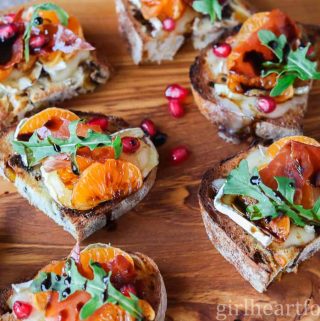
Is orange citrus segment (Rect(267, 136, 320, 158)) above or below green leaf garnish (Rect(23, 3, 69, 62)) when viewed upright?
below

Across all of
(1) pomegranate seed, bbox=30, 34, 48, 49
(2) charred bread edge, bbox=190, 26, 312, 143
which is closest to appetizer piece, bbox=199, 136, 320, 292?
(2) charred bread edge, bbox=190, 26, 312, 143

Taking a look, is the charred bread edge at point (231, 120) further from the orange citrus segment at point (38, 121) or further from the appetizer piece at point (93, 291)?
the appetizer piece at point (93, 291)

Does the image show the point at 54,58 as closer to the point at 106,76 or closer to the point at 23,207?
the point at 106,76

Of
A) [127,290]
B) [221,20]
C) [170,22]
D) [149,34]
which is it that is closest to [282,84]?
[221,20]

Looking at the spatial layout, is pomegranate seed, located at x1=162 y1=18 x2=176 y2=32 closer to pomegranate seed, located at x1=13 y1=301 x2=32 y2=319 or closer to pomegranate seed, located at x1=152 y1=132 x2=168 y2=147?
pomegranate seed, located at x1=152 y1=132 x2=168 y2=147

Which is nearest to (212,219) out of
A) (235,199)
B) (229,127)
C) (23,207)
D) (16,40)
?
(235,199)

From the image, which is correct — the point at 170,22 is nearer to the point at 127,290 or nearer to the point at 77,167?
the point at 77,167

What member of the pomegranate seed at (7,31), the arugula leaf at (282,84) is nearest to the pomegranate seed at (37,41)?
the pomegranate seed at (7,31)
